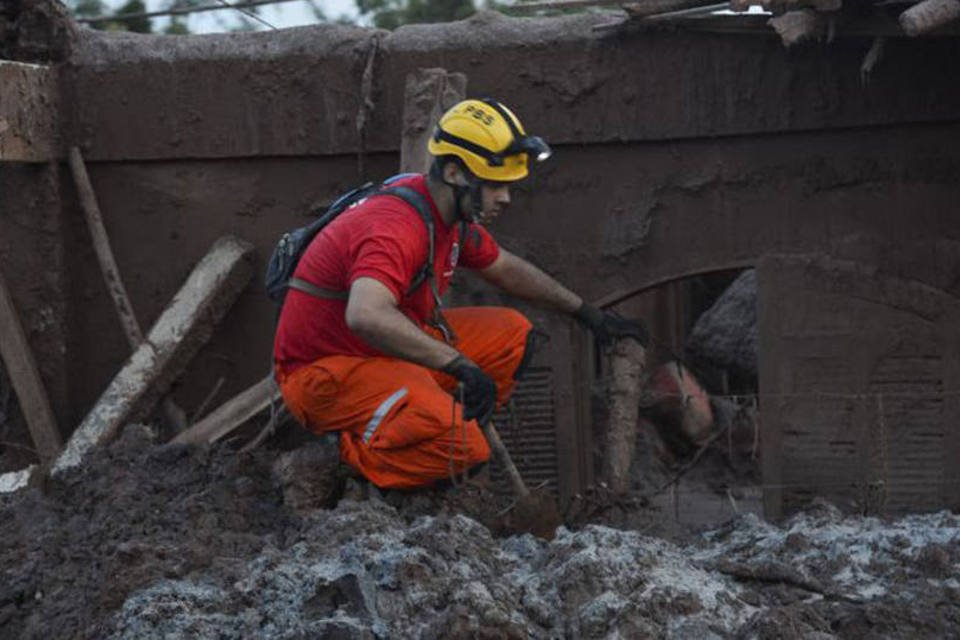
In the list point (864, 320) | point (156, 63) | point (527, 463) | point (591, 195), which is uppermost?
point (156, 63)

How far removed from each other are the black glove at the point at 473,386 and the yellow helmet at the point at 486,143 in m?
0.64

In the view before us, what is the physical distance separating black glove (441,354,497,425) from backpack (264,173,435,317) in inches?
14.4

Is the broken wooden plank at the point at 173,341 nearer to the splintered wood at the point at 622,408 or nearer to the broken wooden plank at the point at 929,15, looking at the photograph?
the splintered wood at the point at 622,408

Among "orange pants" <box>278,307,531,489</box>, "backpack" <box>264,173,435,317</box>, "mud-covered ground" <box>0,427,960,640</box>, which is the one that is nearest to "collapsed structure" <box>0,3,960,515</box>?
"backpack" <box>264,173,435,317</box>

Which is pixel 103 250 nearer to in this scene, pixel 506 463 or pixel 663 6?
pixel 506 463

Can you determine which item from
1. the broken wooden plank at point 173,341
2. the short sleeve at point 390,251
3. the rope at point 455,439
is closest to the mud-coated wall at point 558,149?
the broken wooden plank at point 173,341

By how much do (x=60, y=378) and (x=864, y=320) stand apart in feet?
10.8

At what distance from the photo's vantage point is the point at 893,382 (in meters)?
7.82

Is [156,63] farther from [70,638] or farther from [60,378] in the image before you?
[70,638]

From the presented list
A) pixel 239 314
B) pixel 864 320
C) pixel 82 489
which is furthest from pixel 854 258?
pixel 82 489

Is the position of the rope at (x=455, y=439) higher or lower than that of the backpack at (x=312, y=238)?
lower

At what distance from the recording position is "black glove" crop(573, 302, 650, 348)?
7.22m

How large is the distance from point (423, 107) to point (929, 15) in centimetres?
222

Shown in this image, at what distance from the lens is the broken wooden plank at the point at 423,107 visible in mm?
7598
